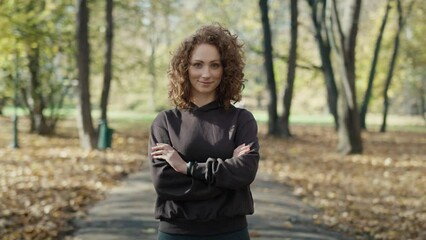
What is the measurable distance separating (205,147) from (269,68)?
20.6 metres

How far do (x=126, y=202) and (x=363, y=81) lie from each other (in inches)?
1612

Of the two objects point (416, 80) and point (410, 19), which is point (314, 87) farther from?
point (410, 19)

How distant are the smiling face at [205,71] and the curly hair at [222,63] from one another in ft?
0.07

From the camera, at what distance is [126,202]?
8.89 m

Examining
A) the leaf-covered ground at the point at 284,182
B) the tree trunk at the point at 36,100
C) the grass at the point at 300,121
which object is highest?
the tree trunk at the point at 36,100

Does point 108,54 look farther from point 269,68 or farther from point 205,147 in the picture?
point 205,147

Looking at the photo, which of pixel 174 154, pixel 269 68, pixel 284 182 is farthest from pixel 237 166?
pixel 269 68

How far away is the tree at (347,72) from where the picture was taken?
16.1m

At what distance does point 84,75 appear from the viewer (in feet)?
51.9

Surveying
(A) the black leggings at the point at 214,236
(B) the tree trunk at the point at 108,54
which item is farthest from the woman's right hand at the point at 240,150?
(B) the tree trunk at the point at 108,54

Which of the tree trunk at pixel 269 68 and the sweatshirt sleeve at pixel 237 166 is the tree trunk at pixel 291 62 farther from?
the sweatshirt sleeve at pixel 237 166

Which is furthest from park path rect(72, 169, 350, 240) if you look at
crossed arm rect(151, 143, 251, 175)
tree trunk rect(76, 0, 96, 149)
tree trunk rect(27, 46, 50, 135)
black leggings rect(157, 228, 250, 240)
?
tree trunk rect(27, 46, 50, 135)

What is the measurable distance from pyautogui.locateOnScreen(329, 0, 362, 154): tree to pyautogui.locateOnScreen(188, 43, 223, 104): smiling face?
44.6ft

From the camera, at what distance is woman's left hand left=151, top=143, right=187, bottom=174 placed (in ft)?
9.28
